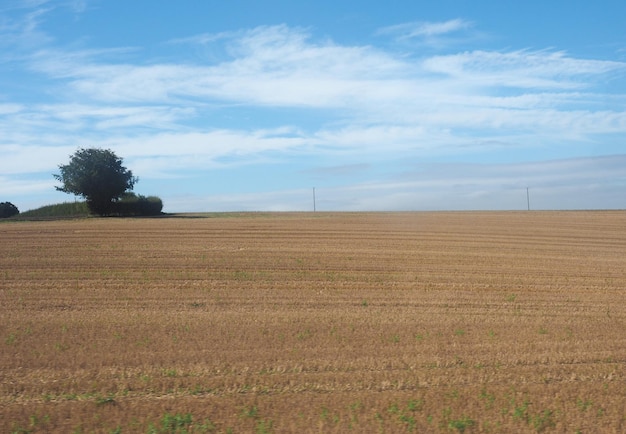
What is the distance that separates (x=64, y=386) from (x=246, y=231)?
2212cm

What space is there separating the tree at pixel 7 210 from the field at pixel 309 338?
30.3m

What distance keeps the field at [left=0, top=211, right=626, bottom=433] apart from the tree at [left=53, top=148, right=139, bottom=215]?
2380cm

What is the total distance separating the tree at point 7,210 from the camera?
54062mm

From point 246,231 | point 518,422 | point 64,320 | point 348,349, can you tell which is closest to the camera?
point 518,422

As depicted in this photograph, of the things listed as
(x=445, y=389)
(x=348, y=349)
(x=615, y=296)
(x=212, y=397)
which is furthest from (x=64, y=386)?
(x=615, y=296)

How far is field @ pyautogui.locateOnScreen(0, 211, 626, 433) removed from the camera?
898 centimetres

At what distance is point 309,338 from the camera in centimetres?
1284

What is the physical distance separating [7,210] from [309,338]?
157 feet

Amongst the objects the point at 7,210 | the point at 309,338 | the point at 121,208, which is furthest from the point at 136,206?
the point at 309,338

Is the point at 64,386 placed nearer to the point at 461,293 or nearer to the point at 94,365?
the point at 94,365

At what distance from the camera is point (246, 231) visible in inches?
1259

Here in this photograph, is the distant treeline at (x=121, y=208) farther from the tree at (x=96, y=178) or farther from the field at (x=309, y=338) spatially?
the field at (x=309, y=338)

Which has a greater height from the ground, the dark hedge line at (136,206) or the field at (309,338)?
the dark hedge line at (136,206)

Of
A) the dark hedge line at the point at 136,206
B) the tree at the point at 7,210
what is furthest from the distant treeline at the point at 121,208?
the tree at the point at 7,210
